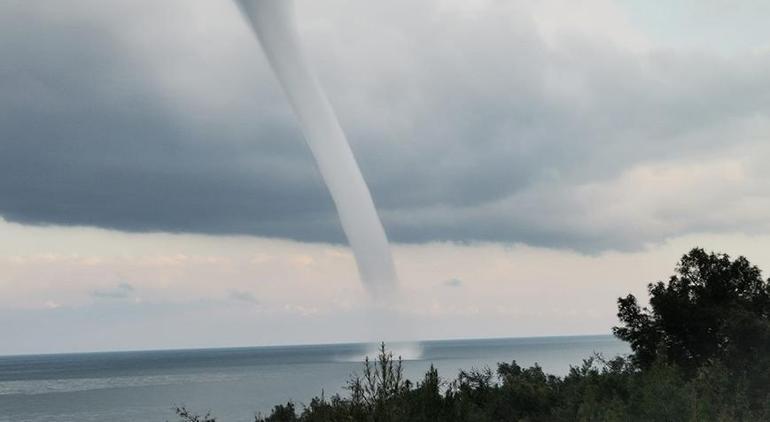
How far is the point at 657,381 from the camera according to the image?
3027 cm

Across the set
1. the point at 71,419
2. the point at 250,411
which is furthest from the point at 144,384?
the point at 250,411

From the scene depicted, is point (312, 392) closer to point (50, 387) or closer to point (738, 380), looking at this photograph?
point (50, 387)

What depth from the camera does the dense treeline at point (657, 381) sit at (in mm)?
27659

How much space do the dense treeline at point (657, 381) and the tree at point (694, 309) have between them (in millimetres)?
59

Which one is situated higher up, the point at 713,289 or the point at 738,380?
the point at 713,289

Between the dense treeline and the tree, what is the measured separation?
0.19ft

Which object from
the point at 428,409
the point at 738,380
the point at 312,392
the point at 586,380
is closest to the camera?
the point at 428,409

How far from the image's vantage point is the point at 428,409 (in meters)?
31.4

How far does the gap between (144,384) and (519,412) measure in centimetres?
16751

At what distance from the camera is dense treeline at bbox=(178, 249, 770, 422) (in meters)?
27.7

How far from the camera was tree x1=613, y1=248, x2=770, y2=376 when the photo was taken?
4662cm

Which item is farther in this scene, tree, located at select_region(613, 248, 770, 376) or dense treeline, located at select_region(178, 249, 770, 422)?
tree, located at select_region(613, 248, 770, 376)

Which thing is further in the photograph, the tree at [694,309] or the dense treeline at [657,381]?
the tree at [694,309]

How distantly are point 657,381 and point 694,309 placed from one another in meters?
18.9
